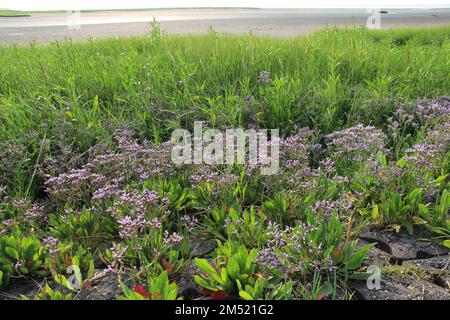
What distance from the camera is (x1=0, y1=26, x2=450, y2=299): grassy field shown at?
2654 mm

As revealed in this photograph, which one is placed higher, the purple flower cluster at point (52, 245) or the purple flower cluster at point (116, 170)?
the purple flower cluster at point (116, 170)

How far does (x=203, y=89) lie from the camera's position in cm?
444

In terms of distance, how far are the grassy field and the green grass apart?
18 mm

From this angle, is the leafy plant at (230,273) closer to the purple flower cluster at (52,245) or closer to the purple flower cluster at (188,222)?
the purple flower cluster at (188,222)

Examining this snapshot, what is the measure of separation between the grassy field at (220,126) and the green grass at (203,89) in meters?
0.02

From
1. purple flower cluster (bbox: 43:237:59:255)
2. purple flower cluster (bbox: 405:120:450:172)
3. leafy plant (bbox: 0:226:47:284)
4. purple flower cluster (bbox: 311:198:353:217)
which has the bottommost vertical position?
leafy plant (bbox: 0:226:47:284)

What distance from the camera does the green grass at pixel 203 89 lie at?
383 centimetres

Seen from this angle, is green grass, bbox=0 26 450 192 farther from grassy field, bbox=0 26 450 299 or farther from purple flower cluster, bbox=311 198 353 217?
purple flower cluster, bbox=311 198 353 217

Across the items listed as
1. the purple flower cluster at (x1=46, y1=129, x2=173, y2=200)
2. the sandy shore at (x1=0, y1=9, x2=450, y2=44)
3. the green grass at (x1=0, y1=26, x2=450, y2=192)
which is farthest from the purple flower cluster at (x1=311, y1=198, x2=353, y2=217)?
the sandy shore at (x1=0, y1=9, x2=450, y2=44)

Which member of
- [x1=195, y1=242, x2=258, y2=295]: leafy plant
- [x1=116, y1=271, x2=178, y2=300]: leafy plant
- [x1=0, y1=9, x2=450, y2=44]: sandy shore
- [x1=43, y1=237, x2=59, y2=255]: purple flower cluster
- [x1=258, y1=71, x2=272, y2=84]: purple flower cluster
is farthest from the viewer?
[x1=0, y1=9, x2=450, y2=44]: sandy shore

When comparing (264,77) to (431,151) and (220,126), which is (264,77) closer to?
(220,126)

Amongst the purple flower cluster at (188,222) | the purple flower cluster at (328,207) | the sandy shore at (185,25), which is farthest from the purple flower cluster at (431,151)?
the sandy shore at (185,25)
